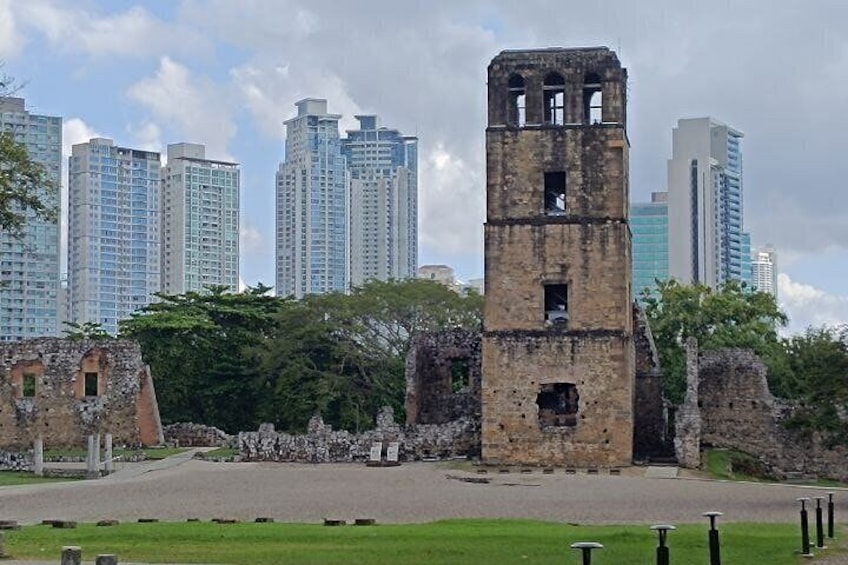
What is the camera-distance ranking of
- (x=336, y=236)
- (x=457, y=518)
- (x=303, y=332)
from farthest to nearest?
(x=336, y=236)
(x=303, y=332)
(x=457, y=518)

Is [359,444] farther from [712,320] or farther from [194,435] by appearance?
[712,320]

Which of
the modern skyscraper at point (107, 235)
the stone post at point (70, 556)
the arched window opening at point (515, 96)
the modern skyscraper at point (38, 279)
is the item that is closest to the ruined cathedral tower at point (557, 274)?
the arched window opening at point (515, 96)

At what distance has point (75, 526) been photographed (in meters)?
24.0

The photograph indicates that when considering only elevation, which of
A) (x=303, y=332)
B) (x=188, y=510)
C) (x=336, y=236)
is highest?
(x=336, y=236)

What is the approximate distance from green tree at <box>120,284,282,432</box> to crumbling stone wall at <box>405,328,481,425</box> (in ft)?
29.4

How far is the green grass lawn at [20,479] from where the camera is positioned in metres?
38.0

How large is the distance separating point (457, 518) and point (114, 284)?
117 m

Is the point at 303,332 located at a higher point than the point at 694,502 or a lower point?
higher

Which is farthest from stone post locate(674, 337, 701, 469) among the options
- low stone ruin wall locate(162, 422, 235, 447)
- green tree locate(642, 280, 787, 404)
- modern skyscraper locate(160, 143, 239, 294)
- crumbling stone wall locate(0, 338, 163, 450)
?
modern skyscraper locate(160, 143, 239, 294)

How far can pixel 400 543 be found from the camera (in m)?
20.8

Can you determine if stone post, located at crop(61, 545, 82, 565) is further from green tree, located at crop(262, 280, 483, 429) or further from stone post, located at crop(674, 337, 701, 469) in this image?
green tree, located at crop(262, 280, 483, 429)

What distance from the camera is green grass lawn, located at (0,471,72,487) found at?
125ft

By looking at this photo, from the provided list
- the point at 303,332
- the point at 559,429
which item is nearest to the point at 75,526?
the point at 559,429

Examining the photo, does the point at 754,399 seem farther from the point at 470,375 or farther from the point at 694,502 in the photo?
the point at 694,502
